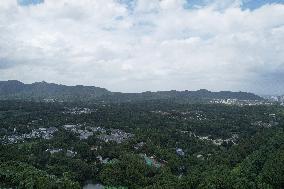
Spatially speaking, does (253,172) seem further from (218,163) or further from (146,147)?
(146,147)

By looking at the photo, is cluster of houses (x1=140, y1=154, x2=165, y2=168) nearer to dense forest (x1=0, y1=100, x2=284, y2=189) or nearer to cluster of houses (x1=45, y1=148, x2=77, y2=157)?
dense forest (x1=0, y1=100, x2=284, y2=189)

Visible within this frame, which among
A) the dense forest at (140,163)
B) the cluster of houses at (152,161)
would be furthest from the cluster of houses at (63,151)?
the cluster of houses at (152,161)

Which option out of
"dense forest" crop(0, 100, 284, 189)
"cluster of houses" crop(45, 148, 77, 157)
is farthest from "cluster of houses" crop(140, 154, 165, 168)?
"cluster of houses" crop(45, 148, 77, 157)

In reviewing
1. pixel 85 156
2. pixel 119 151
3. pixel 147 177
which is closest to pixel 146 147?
pixel 119 151

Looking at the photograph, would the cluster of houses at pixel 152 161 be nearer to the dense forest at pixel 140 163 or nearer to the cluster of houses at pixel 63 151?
the dense forest at pixel 140 163

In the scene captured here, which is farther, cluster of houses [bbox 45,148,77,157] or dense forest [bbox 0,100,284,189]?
cluster of houses [bbox 45,148,77,157]

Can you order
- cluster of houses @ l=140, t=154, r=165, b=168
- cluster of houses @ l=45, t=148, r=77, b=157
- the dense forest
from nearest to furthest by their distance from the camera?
1. the dense forest
2. cluster of houses @ l=140, t=154, r=165, b=168
3. cluster of houses @ l=45, t=148, r=77, b=157

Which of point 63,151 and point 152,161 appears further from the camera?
point 63,151

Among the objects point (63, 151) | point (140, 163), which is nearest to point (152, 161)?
point (140, 163)

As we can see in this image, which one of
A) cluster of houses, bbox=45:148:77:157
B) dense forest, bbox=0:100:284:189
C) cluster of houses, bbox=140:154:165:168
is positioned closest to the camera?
dense forest, bbox=0:100:284:189

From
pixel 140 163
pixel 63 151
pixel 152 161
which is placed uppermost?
pixel 140 163

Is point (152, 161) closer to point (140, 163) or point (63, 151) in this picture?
point (140, 163)

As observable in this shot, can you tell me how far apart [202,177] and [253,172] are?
16.9 meters

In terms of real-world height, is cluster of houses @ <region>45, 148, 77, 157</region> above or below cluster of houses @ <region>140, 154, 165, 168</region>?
above
